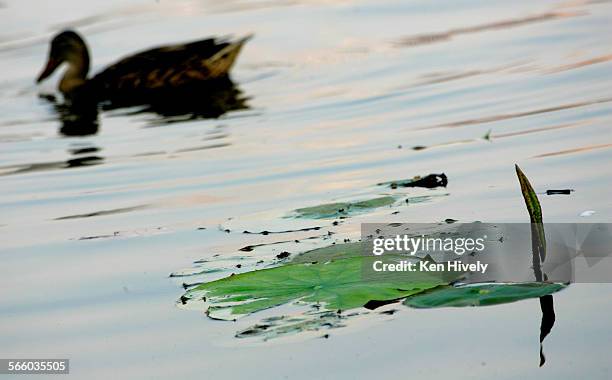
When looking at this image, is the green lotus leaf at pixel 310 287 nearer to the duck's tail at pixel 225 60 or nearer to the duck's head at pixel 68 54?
the duck's tail at pixel 225 60

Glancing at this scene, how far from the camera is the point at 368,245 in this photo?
4715 mm

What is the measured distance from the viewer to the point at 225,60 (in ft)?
39.3

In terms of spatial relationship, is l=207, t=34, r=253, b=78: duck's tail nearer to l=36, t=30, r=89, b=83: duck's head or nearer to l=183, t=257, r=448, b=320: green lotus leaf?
l=36, t=30, r=89, b=83: duck's head

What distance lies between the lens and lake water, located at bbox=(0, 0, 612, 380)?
3885 mm

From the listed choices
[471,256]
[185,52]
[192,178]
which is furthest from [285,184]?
[185,52]

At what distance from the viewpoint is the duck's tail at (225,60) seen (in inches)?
465

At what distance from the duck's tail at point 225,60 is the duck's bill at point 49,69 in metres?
1.76

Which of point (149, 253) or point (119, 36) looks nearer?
point (149, 253)

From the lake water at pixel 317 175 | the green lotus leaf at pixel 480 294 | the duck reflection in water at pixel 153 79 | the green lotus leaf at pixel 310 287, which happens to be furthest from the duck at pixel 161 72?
the green lotus leaf at pixel 480 294

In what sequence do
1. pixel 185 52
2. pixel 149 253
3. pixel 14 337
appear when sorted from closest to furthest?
pixel 14 337 < pixel 149 253 < pixel 185 52

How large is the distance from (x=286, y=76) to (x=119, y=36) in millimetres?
4451

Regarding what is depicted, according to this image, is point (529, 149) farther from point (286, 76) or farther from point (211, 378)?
point (286, 76)

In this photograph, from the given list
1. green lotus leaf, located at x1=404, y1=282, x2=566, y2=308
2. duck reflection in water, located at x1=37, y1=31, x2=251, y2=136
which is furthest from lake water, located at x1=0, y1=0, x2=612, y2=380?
duck reflection in water, located at x1=37, y1=31, x2=251, y2=136

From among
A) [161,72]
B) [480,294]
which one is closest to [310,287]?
[480,294]
